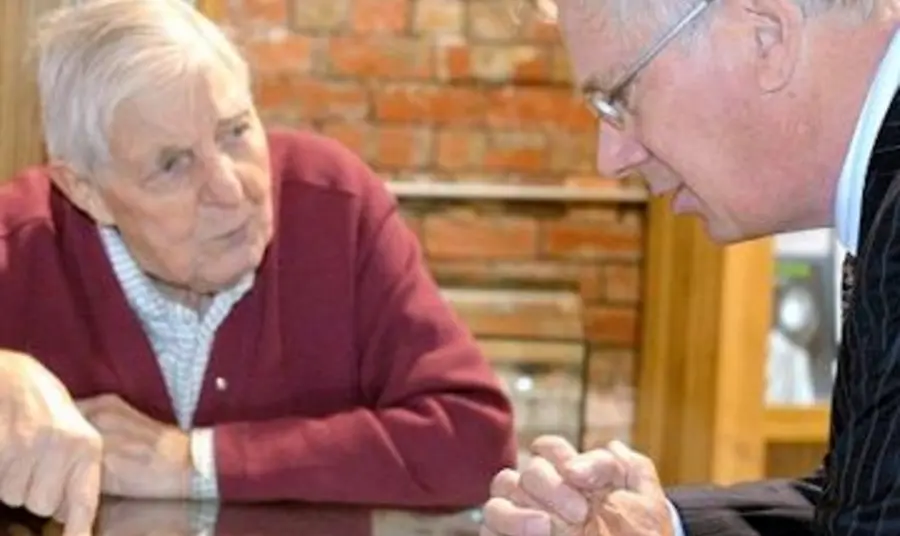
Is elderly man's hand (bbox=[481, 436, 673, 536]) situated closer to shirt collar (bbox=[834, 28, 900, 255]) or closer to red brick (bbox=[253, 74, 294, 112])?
shirt collar (bbox=[834, 28, 900, 255])

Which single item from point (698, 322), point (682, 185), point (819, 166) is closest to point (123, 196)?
point (682, 185)

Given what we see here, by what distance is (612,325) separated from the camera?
359 cm

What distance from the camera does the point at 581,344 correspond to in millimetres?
3586

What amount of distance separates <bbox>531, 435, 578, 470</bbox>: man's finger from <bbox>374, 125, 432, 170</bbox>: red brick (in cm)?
203

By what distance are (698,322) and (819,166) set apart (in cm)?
211

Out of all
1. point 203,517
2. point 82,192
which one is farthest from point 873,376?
point 82,192

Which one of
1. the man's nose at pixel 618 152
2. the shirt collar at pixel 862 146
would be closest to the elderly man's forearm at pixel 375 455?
the man's nose at pixel 618 152

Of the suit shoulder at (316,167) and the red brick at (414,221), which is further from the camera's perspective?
the red brick at (414,221)

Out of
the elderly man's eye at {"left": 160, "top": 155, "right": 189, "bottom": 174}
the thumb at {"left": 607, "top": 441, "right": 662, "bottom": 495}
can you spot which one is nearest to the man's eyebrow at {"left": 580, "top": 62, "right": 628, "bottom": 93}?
the thumb at {"left": 607, "top": 441, "right": 662, "bottom": 495}

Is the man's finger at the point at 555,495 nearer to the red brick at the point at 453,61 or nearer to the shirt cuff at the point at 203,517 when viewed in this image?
the shirt cuff at the point at 203,517

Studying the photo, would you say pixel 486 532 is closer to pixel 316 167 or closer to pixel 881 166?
pixel 881 166

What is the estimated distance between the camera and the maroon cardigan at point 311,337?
5.99 feet

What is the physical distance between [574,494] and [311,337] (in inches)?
22.5

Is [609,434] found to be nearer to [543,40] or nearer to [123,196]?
[543,40]
